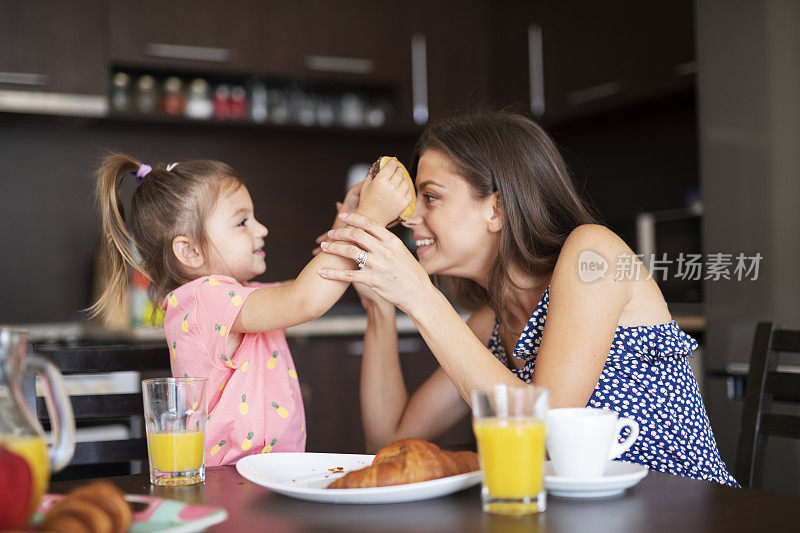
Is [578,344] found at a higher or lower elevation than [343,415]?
higher

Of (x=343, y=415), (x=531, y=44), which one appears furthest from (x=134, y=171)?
(x=531, y=44)

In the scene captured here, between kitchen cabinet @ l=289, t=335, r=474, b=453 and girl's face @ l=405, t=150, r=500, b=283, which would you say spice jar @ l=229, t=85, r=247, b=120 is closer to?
kitchen cabinet @ l=289, t=335, r=474, b=453

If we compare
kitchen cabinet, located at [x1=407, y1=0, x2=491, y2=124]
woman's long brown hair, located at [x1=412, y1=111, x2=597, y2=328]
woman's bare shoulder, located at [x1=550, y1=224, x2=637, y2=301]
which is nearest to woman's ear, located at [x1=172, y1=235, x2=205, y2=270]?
woman's long brown hair, located at [x1=412, y1=111, x2=597, y2=328]

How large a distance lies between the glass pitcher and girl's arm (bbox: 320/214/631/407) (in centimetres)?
58

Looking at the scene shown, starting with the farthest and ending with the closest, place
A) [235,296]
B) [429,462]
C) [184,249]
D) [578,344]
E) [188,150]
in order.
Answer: [188,150] → [184,249] → [235,296] → [578,344] → [429,462]

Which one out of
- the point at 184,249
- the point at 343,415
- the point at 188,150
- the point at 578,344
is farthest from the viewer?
the point at 188,150

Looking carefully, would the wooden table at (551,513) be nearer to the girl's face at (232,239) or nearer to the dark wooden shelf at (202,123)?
the girl's face at (232,239)

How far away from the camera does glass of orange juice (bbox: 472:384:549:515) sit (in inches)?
29.8

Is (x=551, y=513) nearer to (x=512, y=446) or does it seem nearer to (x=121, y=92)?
(x=512, y=446)

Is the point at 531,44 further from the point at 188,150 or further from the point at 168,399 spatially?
the point at 168,399

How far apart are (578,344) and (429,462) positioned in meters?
0.40

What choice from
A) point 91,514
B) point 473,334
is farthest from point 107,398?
point 91,514

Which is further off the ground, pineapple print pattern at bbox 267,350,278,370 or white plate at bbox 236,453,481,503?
pineapple print pattern at bbox 267,350,278,370

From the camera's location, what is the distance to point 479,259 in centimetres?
155
